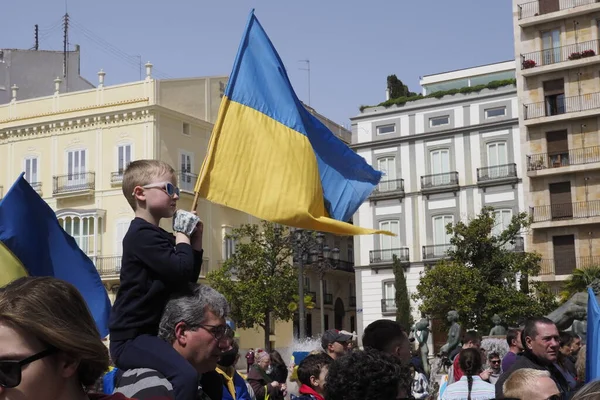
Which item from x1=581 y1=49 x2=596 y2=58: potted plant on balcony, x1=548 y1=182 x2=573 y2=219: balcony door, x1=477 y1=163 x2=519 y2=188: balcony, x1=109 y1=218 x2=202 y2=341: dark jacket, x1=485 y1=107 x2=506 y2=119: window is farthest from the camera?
x1=485 y1=107 x2=506 y2=119: window

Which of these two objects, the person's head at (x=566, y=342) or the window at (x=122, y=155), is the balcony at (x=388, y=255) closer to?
the window at (x=122, y=155)

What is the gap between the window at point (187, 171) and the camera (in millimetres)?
45188

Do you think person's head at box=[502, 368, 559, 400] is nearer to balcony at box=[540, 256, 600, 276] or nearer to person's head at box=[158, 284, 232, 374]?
person's head at box=[158, 284, 232, 374]

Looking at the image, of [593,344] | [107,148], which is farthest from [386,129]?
[593,344]

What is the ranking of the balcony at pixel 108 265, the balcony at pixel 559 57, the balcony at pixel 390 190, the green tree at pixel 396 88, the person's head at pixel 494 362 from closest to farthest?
the person's head at pixel 494 362 < the balcony at pixel 559 57 < the balcony at pixel 108 265 < the balcony at pixel 390 190 < the green tree at pixel 396 88

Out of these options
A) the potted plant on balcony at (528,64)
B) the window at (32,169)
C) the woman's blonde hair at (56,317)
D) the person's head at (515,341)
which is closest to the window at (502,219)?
the potted plant on balcony at (528,64)

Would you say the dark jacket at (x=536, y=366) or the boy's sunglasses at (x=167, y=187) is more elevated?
the boy's sunglasses at (x=167, y=187)

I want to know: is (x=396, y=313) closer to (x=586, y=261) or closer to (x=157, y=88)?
(x=586, y=261)

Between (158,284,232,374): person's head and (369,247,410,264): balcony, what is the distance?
1813 inches

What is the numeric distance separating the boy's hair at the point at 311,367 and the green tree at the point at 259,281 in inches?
1247

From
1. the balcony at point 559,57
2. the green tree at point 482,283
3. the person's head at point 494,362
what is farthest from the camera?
the balcony at point 559,57

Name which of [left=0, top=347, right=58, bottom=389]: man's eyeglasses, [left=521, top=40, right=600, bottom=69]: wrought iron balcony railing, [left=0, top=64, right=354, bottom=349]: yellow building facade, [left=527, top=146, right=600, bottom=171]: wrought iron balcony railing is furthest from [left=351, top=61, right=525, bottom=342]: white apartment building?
[left=0, top=347, right=58, bottom=389]: man's eyeglasses

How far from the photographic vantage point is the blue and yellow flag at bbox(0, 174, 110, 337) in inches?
309

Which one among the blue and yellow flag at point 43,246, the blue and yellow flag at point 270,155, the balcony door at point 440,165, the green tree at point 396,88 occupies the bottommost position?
the blue and yellow flag at point 43,246
